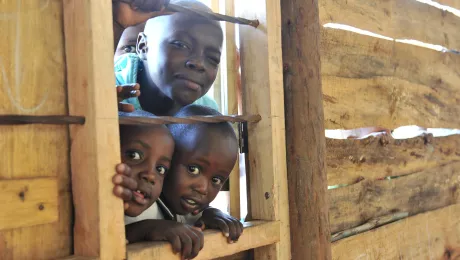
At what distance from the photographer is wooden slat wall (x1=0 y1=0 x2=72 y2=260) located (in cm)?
117

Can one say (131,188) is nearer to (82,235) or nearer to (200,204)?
(82,235)

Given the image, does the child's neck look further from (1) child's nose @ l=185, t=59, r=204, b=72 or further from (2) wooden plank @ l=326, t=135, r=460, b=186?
(2) wooden plank @ l=326, t=135, r=460, b=186

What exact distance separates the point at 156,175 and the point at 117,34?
411 millimetres

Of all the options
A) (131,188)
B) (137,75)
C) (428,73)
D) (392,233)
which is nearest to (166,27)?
(137,75)

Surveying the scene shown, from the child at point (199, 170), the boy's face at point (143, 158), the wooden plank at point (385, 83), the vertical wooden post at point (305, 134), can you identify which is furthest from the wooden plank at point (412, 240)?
the boy's face at point (143, 158)

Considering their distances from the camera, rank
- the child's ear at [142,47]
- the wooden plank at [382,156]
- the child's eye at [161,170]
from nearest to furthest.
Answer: the child's eye at [161,170], the child's ear at [142,47], the wooden plank at [382,156]

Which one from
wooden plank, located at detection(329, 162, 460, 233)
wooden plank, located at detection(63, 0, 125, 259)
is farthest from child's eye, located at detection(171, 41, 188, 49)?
wooden plank, located at detection(329, 162, 460, 233)

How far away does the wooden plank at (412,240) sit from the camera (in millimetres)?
2047

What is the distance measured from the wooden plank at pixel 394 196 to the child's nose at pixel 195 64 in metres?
0.69

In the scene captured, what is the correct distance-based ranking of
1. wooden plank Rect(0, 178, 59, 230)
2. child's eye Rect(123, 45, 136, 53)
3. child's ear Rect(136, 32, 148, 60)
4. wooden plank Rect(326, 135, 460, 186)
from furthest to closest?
child's eye Rect(123, 45, 136, 53), wooden plank Rect(326, 135, 460, 186), child's ear Rect(136, 32, 148, 60), wooden plank Rect(0, 178, 59, 230)

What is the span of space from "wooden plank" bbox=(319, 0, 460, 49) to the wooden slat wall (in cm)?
110

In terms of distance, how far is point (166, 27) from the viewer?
5.88 ft

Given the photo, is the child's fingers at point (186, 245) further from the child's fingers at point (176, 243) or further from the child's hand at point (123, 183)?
the child's hand at point (123, 183)

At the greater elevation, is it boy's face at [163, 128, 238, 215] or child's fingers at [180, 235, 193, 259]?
boy's face at [163, 128, 238, 215]
